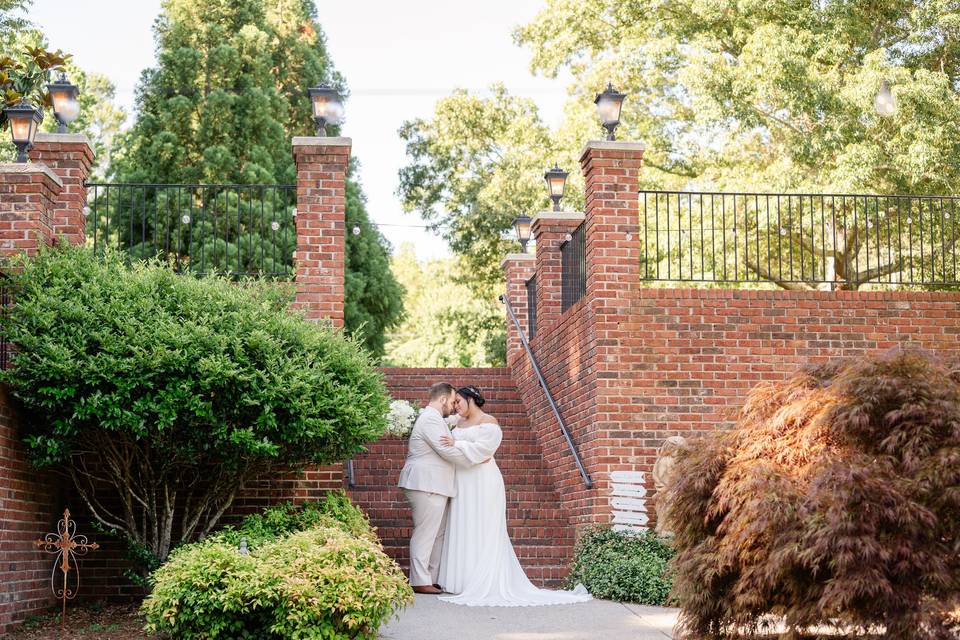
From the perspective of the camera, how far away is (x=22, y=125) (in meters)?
9.51

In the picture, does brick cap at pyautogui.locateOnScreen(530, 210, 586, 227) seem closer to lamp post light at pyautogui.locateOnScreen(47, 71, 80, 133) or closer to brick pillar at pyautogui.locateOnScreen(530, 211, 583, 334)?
brick pillar at pyautogui.locateOnScreen(530, 211, 583, 334)

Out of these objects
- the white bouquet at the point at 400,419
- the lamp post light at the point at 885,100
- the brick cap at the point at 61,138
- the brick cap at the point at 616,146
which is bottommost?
the white bouquet at the point at 400,419

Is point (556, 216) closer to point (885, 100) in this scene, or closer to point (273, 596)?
point (885, 100)

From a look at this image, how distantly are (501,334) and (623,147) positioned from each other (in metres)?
17.8

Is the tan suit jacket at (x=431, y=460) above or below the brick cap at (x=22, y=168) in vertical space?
below

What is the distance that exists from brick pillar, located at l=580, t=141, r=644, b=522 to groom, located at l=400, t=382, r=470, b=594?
1.40 m

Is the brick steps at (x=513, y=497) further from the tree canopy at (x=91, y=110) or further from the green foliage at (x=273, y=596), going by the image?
the tree canopy at (x=91, y=110)

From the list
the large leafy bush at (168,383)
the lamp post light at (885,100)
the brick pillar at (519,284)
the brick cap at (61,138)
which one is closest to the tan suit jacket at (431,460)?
the large leafy bush at (168,383)

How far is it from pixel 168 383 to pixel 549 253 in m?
7.00

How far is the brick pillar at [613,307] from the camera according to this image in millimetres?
9883

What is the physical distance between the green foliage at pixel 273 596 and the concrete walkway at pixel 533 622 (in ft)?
2.80

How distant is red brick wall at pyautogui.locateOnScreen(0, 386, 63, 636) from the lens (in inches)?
295

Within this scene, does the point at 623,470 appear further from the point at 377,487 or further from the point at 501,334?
the point at 501,334

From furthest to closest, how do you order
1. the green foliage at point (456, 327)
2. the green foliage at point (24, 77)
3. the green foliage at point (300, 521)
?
the green foliage at point (456, 327) → the green foliage at point (24, 77) → the green foliage at point (300, 521)
